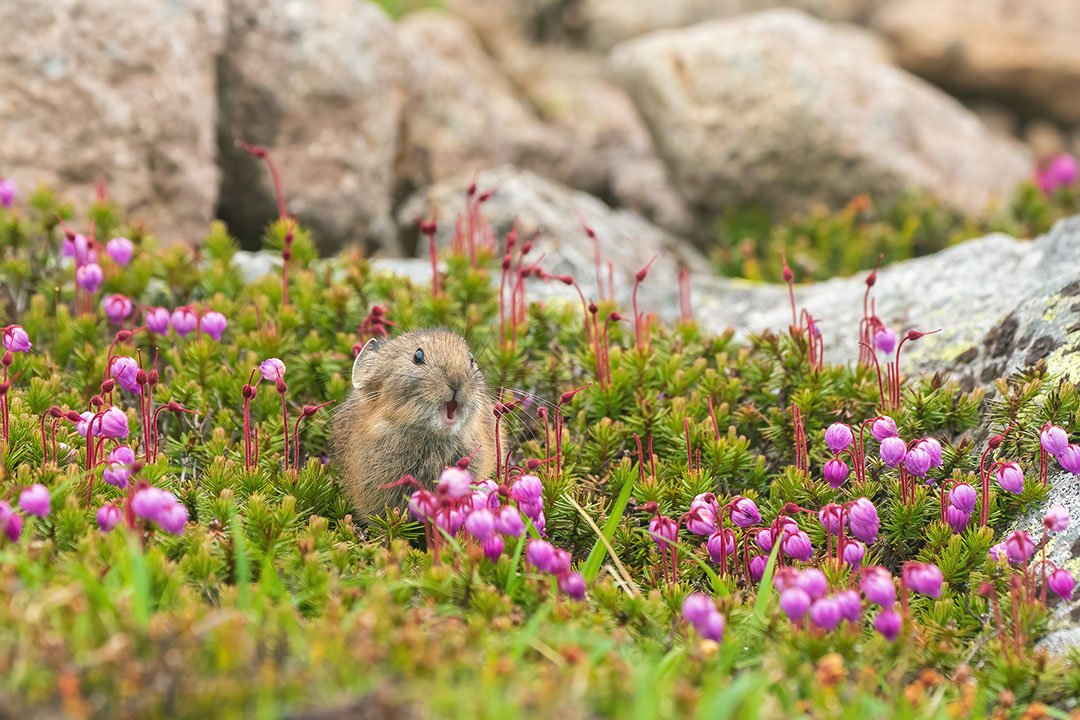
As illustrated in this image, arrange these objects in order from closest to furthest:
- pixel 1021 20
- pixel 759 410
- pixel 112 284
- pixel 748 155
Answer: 1. pixel 759 410
2. pixel 112 284
3. pixel 748 155
4. pixel 1021 20

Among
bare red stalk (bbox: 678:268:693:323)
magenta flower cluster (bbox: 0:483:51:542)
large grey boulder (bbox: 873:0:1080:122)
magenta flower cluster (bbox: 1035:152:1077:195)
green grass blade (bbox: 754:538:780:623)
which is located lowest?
green grass blade (bbox: 754:538:780:623)

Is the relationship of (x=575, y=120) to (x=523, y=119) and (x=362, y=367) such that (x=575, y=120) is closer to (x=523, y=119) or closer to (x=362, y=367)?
(x=523, y=119)

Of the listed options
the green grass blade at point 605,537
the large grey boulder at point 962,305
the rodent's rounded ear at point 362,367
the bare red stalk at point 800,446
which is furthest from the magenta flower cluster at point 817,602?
the rodent's rounded ear at point 362,367

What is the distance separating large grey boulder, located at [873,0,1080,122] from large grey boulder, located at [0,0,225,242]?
1115 cm

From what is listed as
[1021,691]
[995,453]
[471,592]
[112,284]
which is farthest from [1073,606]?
[112,284]

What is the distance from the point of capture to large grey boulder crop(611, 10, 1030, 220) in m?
12.5

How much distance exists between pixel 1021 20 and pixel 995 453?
12.8 m

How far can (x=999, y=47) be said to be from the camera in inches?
632

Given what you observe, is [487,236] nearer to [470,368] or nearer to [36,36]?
[470,368]

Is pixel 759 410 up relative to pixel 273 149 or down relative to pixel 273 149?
down

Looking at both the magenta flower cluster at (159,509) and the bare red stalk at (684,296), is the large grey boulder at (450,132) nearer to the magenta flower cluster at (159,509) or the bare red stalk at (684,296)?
the bare red stalk at (684,296)

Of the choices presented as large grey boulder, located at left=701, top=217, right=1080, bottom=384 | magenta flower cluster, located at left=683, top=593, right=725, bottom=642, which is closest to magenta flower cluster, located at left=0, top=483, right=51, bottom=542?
magenta flower cluster, located at left=683, top=593, right=725, bottom=642

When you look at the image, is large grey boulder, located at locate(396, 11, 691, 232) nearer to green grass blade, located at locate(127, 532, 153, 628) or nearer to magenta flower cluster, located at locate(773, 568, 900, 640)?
Answer: magenta flower cluster, located at locate(773, 568, 900, 640)

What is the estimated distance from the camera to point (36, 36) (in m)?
9.23
